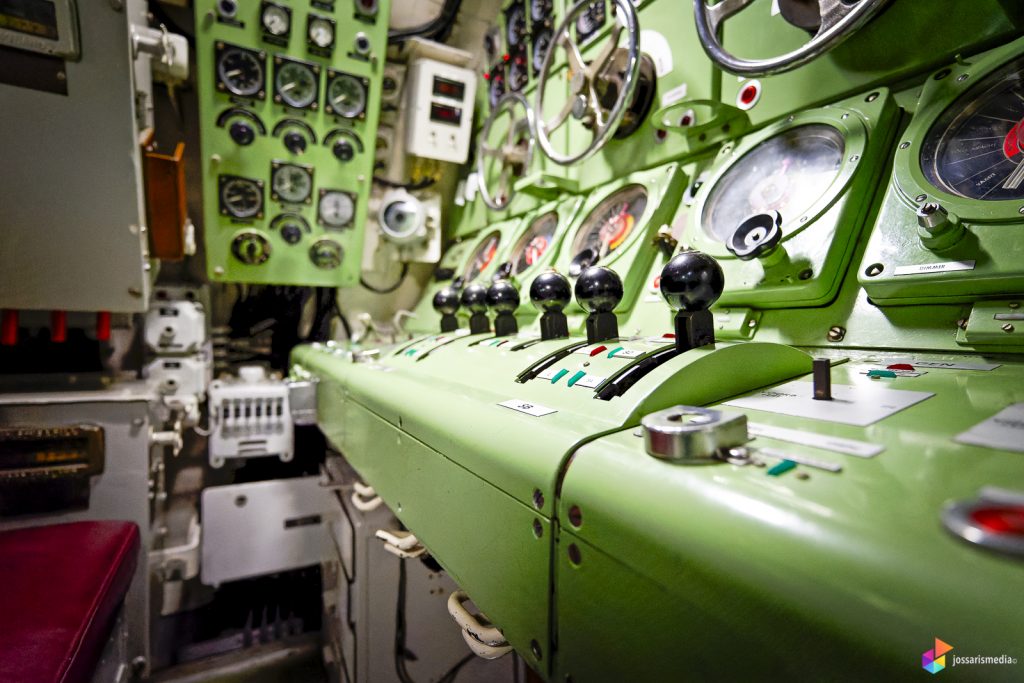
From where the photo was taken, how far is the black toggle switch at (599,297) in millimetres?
997

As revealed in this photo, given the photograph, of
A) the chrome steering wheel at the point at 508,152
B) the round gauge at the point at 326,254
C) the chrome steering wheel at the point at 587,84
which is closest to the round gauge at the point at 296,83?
the round gauge at the point at 326,254

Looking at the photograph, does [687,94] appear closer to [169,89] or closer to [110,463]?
[110,463]

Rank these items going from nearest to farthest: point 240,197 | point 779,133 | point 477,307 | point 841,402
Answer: point 841,402 < point 779,133 < point 477,307 < point 240,197

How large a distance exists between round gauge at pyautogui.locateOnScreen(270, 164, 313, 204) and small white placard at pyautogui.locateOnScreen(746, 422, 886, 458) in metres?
2.63

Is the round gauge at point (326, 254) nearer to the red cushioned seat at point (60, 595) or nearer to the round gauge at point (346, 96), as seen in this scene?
the round gauge at point (346, 96)

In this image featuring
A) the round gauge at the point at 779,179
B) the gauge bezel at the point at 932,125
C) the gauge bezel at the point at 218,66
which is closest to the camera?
the gauge bezel at the point at 932,125

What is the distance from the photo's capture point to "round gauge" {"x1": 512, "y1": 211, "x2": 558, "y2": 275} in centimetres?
201

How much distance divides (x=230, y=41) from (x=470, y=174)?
1.34 meters

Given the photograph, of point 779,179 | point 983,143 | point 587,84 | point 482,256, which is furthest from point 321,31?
point 983,143

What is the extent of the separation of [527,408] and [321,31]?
266 cm

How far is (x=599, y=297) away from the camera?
998 millimetres

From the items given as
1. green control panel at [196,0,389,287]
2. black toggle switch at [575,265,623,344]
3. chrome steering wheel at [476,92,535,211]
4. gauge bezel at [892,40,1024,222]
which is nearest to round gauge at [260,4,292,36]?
green control panel at [196,0,389,287]

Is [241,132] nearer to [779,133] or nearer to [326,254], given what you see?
[326,254]

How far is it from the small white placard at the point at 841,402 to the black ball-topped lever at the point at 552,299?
549mm
